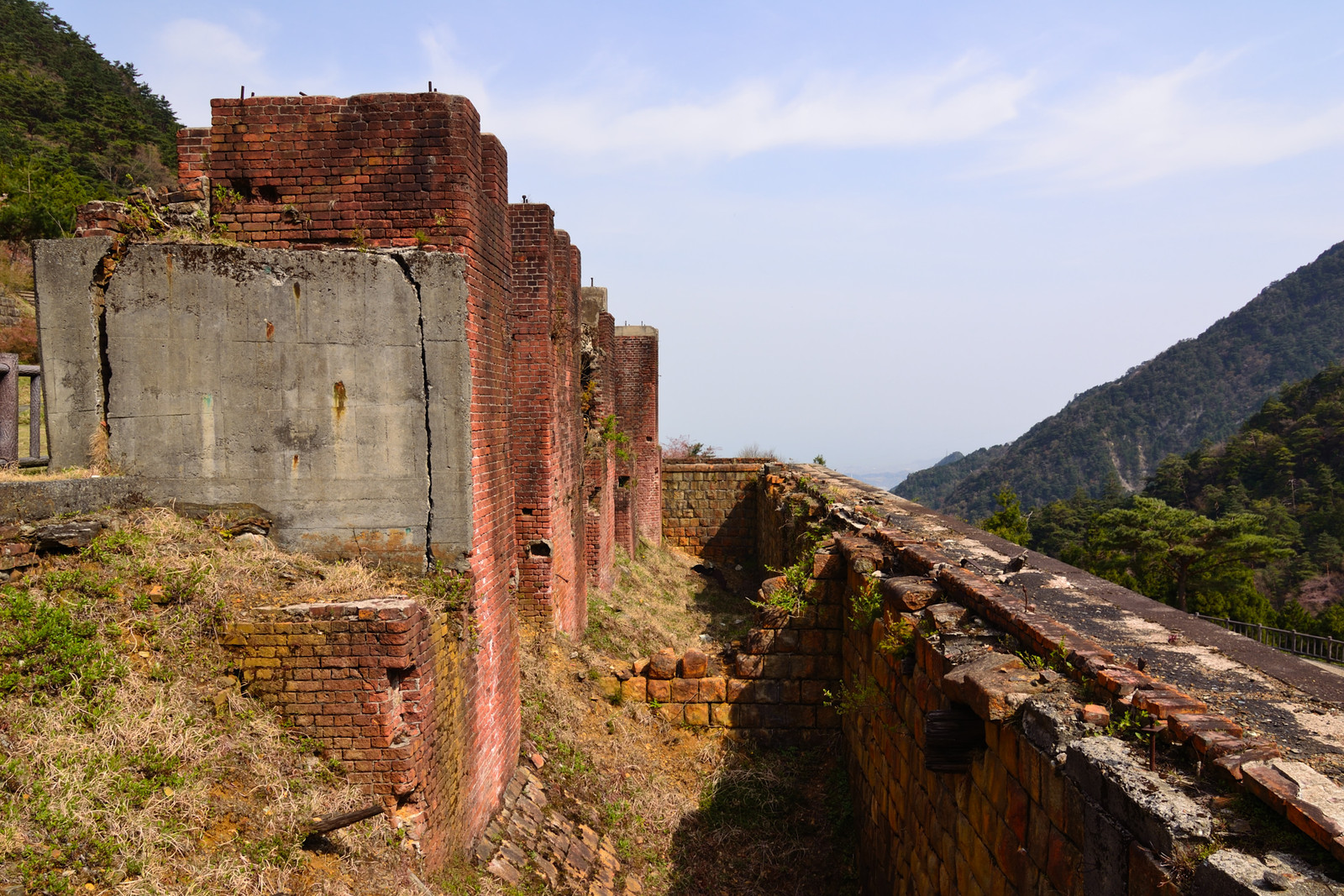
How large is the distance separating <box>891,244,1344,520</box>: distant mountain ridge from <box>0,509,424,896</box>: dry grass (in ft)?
256

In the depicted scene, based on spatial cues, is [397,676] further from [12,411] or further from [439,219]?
[12,411]

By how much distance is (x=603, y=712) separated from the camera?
7.02m

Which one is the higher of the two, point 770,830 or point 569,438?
point 569,438

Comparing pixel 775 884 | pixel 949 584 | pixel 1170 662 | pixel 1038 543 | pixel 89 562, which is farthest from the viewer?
pixel 1038 543

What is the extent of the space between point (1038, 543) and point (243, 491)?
164 feet

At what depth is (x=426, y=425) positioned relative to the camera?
4.67m

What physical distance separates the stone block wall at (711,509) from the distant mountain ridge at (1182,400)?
61679 mm

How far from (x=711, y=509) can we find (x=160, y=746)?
17150mm

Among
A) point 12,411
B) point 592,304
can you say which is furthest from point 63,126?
point 12,411

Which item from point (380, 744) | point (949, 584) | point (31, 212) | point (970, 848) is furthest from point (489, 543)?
point (31, 212)

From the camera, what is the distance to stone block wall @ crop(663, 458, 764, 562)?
65.4 feet

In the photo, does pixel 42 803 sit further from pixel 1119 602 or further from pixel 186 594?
pixel 1119 602

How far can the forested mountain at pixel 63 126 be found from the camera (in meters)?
24.2

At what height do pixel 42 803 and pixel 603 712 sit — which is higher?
pixel 42 803
